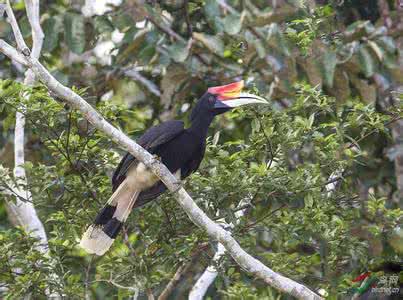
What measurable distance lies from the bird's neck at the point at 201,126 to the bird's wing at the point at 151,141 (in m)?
0.06

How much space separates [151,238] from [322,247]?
83 cm

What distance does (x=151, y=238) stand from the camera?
492 cm

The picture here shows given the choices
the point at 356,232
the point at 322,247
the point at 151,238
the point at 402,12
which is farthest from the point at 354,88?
the point at 151,238

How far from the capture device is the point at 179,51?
236 inches

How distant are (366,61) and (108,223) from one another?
1.77 metres

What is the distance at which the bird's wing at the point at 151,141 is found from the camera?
16.0ft

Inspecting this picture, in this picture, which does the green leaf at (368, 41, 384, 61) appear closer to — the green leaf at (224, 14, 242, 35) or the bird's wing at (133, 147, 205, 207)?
the green leaf at (224, 14, 242, 35)

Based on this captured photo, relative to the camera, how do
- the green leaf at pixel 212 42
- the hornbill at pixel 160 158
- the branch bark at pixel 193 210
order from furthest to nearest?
the green leaf at pixel 212 42 → the hornbill at pixel 160 158 → the branch bark at pixel 193 210

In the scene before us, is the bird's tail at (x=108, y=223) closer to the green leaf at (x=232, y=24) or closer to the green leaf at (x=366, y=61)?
the green leaf at (x=232, y=24)

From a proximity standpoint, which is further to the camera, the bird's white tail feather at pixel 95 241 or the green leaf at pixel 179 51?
the green leaf at pixel 179 51

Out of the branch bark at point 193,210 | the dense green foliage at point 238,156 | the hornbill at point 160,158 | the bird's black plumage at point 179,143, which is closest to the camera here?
the branch bark at point 193,210

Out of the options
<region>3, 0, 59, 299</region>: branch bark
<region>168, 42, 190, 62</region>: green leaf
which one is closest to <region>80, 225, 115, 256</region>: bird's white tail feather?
<region>3, 0, 59, 299</region>: branch bark

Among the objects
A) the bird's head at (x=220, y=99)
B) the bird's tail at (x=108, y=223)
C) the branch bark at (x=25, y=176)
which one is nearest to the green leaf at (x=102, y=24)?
the branch bark at (x=25, y=176)

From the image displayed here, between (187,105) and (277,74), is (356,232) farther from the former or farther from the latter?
(187,105)
